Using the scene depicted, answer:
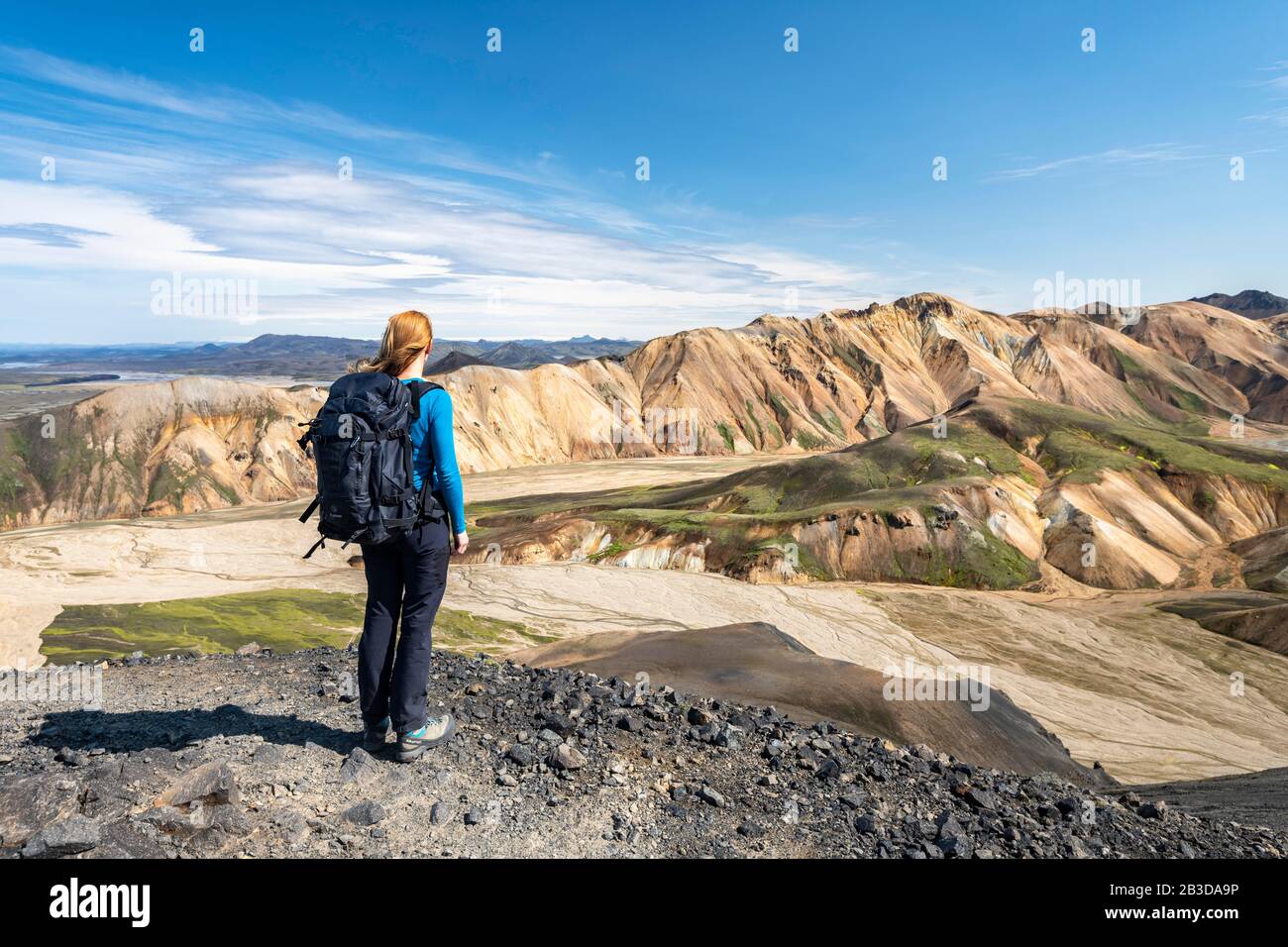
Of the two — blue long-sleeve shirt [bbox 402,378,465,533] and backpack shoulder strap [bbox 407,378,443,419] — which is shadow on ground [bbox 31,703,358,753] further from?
backpack shoulder strap [bbox 407,378,443,419]

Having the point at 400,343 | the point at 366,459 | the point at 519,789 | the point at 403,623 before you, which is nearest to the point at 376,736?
the point at 403,623

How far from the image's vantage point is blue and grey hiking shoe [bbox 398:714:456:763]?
22.0 ft

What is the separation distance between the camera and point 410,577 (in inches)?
267

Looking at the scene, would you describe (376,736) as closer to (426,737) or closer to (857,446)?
(426,737)

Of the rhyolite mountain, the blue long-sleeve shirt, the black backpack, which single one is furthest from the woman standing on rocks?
the rhyolite mountain

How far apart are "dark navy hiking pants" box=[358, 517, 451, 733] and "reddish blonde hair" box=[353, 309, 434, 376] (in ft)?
4.91

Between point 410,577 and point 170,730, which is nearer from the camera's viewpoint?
point 410,577

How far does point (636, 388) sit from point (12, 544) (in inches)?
4332

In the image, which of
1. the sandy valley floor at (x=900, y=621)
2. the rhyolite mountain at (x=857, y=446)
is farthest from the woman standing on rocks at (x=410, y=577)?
the sandy valley floor at (x=900, y=621)

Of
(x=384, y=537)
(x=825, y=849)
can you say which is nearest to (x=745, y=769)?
(x=825, y=849)

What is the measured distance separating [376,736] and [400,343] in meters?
3.70

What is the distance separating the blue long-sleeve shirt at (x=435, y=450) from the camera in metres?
6.61

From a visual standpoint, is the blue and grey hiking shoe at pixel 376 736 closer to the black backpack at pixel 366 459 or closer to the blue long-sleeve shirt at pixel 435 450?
the black backpack at pixel 366 459
